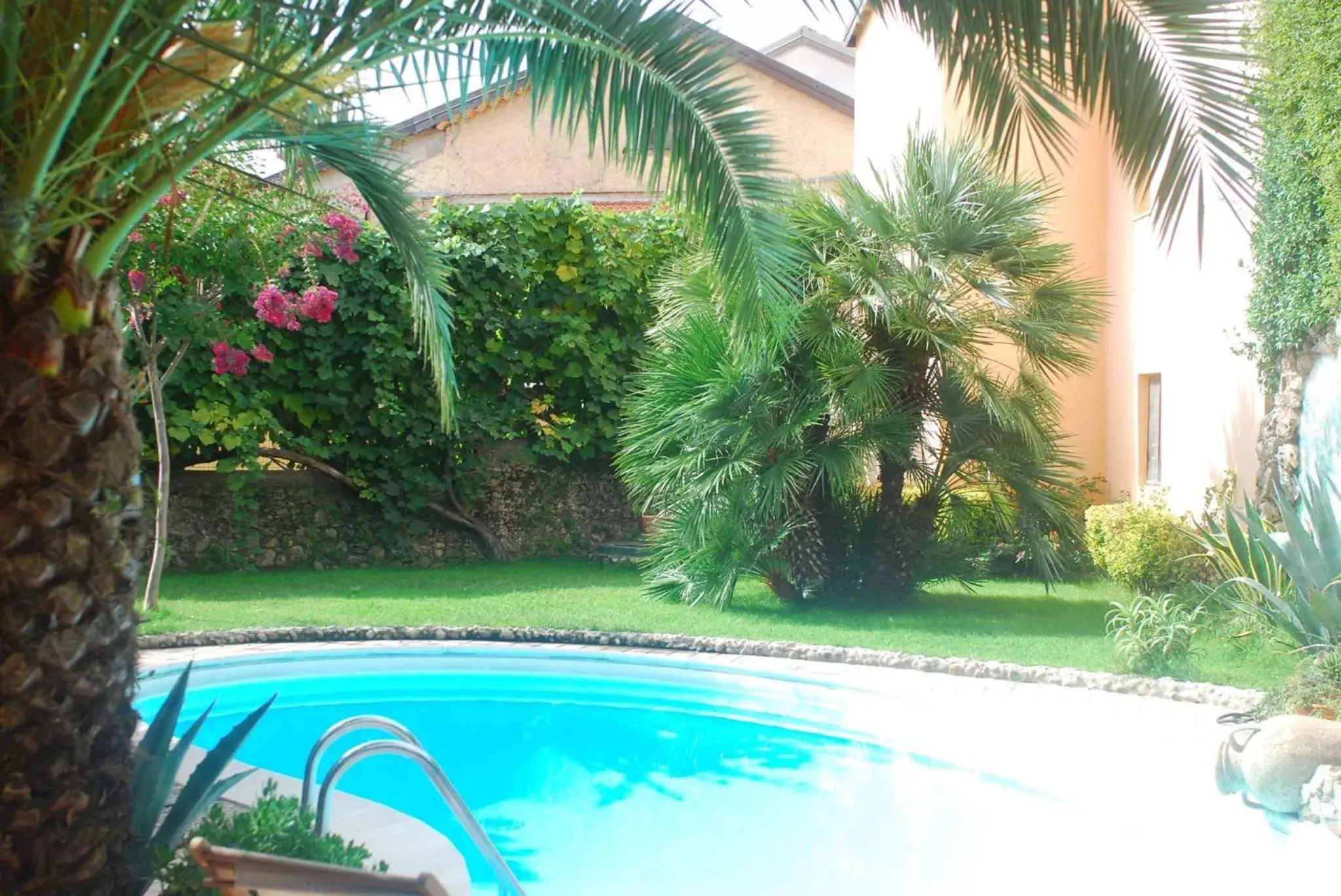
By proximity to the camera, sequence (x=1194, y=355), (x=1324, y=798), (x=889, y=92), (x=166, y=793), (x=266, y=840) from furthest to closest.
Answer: (x=889, y=92), (x=1194, y=355), (x=1324, y=798), (x=166, y=793), (x=266, y=840)

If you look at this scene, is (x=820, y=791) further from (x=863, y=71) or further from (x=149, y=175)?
Result: (x=863, y=71)

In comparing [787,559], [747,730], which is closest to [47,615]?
[747,730]

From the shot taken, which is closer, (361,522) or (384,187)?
(384,187)

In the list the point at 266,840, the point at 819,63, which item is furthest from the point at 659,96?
the point at 819,63

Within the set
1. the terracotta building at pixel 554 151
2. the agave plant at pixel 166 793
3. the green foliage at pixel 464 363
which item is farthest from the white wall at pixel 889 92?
the agave plant at pixel 166 793

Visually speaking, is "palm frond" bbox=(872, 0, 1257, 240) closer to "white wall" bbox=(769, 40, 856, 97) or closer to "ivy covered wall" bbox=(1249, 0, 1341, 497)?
"ivy covered wall" bbox=(1249, 0, 1341, 497)

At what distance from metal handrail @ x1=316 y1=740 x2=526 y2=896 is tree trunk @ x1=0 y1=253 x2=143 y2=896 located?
659mm

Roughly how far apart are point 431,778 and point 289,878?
1.34 m

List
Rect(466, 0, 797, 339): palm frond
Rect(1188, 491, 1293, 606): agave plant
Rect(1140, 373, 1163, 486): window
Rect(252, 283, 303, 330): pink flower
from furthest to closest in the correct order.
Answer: Rect(1140, 373, 1163, 486): window, Rect(252, 283, 303, 330): pink flower, Rect(1188, 491, 1293, 606): agave plant, Rect(466, 0, 797, 339): palm frond

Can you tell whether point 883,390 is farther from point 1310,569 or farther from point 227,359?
point 227,359

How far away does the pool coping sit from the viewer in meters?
6.84

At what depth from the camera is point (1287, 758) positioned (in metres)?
5.00

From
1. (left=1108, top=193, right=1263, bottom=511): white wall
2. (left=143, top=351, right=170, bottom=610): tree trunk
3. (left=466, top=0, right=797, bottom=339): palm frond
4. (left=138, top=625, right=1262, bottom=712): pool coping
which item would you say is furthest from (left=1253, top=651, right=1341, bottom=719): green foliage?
(left=143, top=351, right=170, bottom=610): tree trunk

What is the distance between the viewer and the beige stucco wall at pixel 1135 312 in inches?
431
